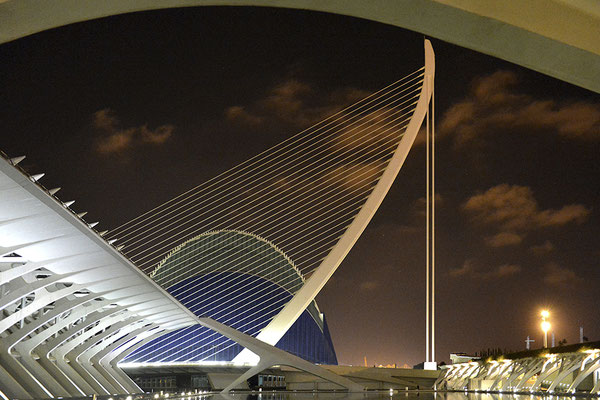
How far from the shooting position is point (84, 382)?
29406 millimetres

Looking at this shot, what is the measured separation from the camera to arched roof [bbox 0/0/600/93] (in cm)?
279

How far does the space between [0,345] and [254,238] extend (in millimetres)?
40728

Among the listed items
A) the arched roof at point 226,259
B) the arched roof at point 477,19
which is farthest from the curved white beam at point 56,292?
the arched roof at point 226,259

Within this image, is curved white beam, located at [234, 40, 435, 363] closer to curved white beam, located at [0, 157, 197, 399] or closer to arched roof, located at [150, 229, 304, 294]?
curved white beam, located at [0, 157, 197, 399]

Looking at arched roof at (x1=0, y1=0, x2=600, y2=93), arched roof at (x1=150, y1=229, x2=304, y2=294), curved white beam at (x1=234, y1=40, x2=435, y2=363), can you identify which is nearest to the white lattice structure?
curved white beam at (x1=234, y1=40, x2=435, y2=363)

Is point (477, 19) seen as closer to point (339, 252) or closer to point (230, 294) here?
point (339, 252)

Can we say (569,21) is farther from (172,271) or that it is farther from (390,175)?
(172,271)

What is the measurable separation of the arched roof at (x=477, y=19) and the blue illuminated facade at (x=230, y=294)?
52.4 meters

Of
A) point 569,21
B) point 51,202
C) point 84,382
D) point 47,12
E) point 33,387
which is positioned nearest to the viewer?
point 47,12

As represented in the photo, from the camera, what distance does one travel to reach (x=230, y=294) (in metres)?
58.9

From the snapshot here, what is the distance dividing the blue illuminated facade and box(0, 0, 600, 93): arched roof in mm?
52381

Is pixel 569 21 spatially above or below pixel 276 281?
below

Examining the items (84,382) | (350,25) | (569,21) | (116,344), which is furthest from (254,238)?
(569,21)

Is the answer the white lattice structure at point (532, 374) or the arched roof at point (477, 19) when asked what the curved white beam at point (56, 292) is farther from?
the white lattice structure at point (532, 374)
